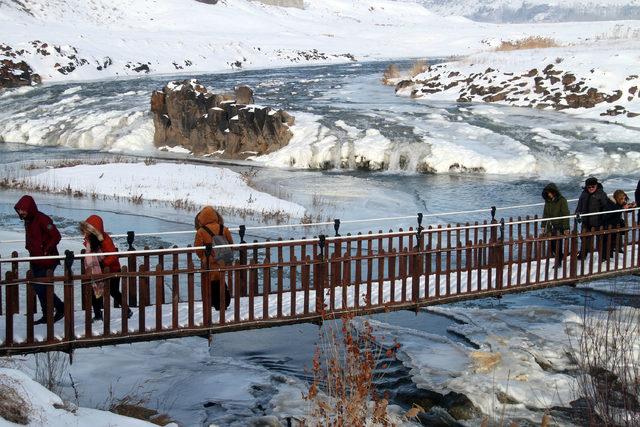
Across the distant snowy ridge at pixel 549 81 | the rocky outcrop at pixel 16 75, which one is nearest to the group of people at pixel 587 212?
the distant snowy ridge at pixel 549 81

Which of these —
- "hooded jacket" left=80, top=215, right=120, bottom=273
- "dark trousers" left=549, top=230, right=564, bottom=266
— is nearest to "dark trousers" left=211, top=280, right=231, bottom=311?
"hooded jacket" left=80, top=215, right=120, bottom=273

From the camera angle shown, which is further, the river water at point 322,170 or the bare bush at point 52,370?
the river water at point 322,170

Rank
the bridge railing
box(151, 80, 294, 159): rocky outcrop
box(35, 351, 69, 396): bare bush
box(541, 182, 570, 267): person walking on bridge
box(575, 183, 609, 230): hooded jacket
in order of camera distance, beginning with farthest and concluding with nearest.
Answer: box(151, 80, 294, 159): rocky outcrop
box(575, 183, 609, 230): hooded jacket
box(541, 182, 570, 267): person walking on bridge
the bridge railing
box(35, 351, 69, 396): bare bush

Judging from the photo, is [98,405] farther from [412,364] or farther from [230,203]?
[230,203]

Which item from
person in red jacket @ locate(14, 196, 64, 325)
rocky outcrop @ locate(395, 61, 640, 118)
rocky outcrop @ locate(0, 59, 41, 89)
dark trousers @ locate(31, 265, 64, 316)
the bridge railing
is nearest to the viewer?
the bridge railing

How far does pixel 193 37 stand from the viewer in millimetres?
86688

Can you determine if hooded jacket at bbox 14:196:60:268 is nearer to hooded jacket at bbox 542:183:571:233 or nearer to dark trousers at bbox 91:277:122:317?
dark trousers at bbox 91:277:122:317

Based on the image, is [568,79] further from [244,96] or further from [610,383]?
[610,383]

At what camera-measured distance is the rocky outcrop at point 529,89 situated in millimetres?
37281

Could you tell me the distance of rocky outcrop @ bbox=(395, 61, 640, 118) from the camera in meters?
37.3

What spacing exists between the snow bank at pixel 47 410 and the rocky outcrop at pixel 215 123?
83.0 ft

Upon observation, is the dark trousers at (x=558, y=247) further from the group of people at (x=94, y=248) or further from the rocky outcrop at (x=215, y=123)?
the rocky outcrop at (x=215, y=123)

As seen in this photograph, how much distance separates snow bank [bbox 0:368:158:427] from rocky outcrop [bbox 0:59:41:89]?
51004mm

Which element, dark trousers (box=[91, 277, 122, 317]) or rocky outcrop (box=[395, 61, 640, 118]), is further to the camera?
rocky outcrop (box=[395, 61, 640, 118])
